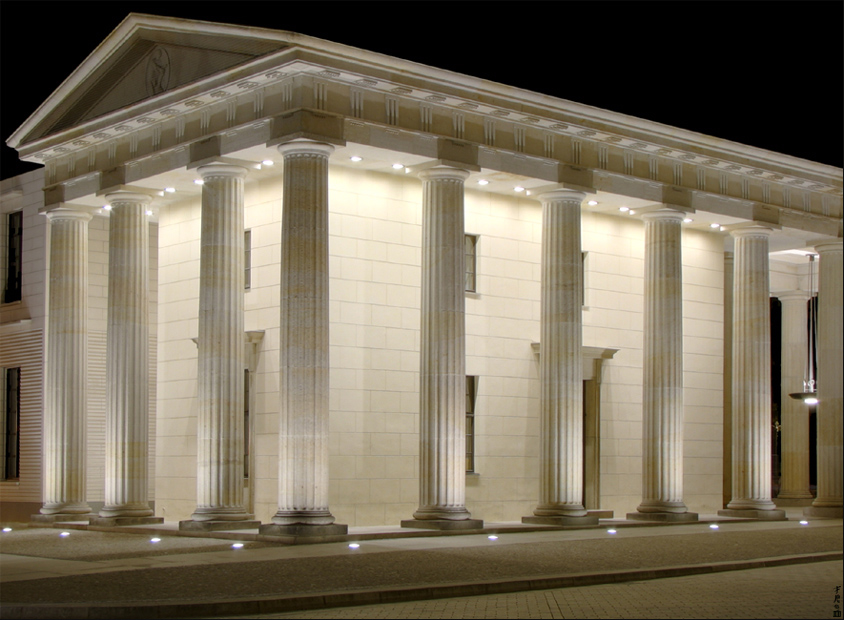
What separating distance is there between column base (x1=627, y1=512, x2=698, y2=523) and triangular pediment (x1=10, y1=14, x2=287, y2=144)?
1722cm

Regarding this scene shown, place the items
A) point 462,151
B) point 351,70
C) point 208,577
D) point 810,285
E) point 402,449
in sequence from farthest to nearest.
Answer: point 810,285 → point 402,449 → point 462,151 → point 351,70 → point 208,577

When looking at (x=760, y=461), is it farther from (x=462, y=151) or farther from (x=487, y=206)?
(x=462, y=151)

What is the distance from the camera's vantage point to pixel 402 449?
34156mm

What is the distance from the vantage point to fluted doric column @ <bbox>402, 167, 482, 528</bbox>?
31.2m

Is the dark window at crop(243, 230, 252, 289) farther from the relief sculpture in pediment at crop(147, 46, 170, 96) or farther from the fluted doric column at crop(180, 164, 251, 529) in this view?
the relief sculpture in pediment at crop(147, 46, 170, 96)

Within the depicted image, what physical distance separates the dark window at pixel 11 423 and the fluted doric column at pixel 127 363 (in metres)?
7.83

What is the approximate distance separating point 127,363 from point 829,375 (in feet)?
73.7

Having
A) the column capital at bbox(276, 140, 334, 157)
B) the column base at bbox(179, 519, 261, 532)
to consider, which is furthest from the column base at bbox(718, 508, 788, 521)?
the column capital at bbox(276, 140, 334, 157)

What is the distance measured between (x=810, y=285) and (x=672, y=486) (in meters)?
15.6

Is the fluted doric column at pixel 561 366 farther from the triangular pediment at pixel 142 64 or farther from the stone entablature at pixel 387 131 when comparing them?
the triangular pediment at pixel 142 64

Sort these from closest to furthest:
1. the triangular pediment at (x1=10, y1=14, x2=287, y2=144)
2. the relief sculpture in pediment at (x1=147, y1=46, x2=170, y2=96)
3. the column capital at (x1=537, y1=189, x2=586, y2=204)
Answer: the triangular pediment at (x1=10, y1=14, x2=287, y2=144), the relief sculpture in pediment at (x1=147, y1=46, x2=170, y2=96), the column capital at (x1=537, y1=189, x2=586, y2=204)

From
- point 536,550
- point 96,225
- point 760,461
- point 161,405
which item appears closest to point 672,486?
point 760,461

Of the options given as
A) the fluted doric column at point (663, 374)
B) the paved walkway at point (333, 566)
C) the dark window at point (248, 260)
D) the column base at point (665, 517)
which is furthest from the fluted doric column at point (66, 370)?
the fluted doric column at point (663, 374)

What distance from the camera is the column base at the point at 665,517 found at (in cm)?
3647
